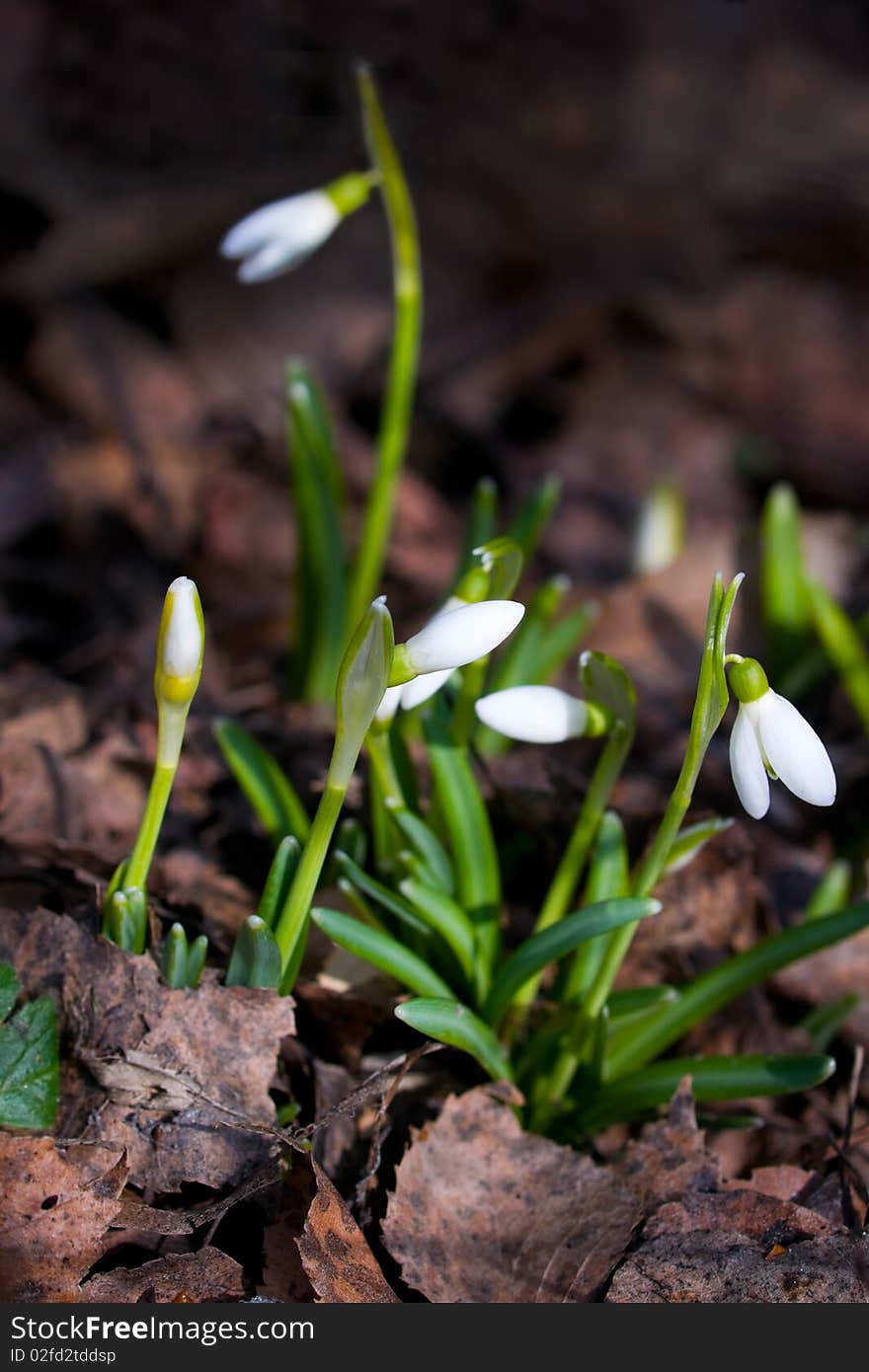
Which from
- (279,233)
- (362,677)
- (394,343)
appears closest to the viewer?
(362,677)

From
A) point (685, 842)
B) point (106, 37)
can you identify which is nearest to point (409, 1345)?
point (685, 842)

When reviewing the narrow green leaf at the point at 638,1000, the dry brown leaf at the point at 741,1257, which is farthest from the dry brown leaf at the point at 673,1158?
the narrow green leaf at the point at 638,1000

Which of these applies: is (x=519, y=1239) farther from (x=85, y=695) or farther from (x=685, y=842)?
(x=85, y=695)

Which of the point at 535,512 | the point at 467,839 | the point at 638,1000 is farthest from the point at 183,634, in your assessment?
the point at 535,512

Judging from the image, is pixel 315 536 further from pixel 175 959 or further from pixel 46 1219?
pixel 46 1219

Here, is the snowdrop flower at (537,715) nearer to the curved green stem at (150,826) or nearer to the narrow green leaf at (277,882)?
the narrow green leaf at (277,882)

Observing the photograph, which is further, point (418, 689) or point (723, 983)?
point (723, 983)
